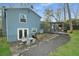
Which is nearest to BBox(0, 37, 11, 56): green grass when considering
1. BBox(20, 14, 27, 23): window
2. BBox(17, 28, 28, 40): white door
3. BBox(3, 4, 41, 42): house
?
BBox(3, 4, 41, 42): house

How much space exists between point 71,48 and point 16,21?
2.28 feet

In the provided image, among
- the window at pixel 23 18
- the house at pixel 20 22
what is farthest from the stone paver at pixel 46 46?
the window at pixel 23 18

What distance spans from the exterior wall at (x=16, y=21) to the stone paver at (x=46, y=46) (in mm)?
209

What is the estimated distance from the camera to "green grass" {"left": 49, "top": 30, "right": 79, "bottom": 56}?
331cm

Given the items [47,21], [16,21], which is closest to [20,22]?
[16,21]

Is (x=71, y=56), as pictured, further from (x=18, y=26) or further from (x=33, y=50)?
(x=18, y=26)

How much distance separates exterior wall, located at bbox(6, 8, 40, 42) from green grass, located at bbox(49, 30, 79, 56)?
0.37 meters

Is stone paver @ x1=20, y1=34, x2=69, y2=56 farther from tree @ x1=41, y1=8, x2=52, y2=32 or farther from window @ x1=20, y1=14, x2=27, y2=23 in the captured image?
window @ x1=20, y1=14, x2=27, y2=23

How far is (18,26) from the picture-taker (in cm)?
331

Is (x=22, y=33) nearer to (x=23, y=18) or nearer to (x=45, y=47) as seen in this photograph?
(x=23, y=18)

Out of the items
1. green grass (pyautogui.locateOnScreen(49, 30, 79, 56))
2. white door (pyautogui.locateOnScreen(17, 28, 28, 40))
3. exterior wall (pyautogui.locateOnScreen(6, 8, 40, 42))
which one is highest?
exterior wall (pyautogui.locateOnScreen(6, 8, 40, 42))

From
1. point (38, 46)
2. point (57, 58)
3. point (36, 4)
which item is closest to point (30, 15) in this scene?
point (36, 4)

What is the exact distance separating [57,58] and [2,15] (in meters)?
0.79

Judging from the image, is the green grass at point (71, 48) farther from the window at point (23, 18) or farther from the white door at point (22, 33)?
the window at point (23, 18)
